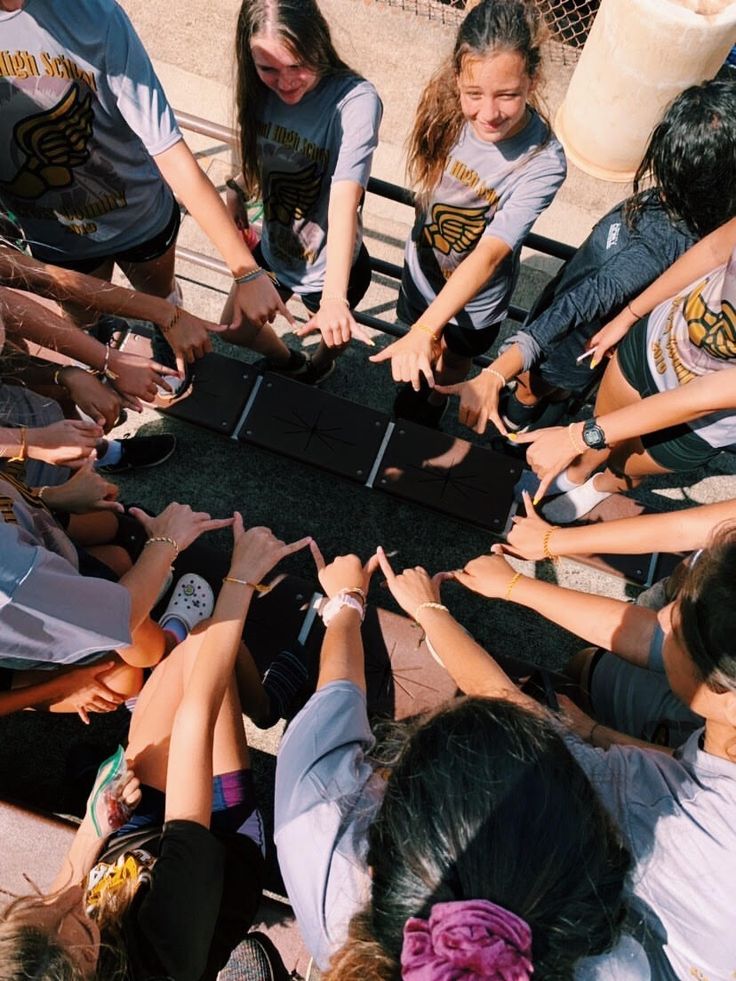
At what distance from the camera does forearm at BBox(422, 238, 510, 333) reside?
89.7 inches

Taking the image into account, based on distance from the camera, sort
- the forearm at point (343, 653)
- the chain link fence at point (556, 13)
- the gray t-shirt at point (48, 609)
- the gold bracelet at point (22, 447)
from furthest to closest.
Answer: the chain link fence at point (556, 13) < the gold bracelet at point (22, 447) < the forearm at point (343, 653) < the gray t-shirt at point (48, 609)

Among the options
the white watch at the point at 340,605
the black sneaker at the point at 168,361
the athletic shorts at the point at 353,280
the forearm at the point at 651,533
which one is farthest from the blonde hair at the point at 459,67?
the white watch at the point at 340,605

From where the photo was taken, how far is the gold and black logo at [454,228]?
2.42m

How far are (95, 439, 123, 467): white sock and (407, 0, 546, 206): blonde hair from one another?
1.70 m

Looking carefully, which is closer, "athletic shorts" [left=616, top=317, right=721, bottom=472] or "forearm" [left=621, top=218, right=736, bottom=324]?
"forearm" [left=621, top=218, right=736, bottom=324]

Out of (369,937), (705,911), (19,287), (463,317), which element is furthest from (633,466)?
(19,287)

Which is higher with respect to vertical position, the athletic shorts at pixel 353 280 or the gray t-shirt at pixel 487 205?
the gray t-shirt at pixel 487 205

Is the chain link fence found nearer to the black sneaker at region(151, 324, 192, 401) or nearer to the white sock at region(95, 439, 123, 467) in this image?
the black sneaker at region(151, 324, 192, 401)

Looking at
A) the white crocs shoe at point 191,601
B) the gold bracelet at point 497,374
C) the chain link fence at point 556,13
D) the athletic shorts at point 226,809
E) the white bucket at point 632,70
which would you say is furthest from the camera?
the chain link fence at point 556,13

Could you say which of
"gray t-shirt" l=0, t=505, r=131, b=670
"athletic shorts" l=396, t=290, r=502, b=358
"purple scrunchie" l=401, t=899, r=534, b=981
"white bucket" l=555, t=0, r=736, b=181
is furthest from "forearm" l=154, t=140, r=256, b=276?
"white bucket" l=555, t=0, r=736, b=181

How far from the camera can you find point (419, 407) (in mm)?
3137

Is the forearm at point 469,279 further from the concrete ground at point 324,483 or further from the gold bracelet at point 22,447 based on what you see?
the gold bracelet at point 22,447

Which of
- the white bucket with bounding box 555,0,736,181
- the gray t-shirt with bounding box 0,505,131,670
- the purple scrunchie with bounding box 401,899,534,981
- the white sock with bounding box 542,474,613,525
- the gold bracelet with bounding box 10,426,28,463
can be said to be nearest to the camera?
the purple scrunchie with bounding box 401,899,534,981

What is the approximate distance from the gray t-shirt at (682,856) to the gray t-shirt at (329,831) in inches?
4.5
